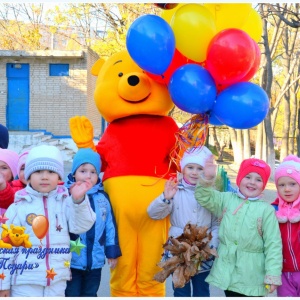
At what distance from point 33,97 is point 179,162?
1488 cm

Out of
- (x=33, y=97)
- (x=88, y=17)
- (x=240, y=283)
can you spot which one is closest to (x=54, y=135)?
(x=33, y=97)

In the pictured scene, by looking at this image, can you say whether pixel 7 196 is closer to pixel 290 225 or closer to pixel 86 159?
pixel 86 159

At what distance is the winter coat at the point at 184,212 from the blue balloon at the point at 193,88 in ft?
1.89

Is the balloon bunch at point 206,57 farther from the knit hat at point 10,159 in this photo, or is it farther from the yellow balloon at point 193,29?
the knit hat at point 10,159

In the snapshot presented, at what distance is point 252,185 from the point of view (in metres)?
3.24

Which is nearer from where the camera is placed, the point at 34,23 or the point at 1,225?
the point at 1,225

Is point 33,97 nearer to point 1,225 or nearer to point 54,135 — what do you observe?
point 54,135

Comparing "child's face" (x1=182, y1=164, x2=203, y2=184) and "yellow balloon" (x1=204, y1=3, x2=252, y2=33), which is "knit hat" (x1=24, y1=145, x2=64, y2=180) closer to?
"child's face" (x1=182, y1=164, x2=203, y2=184)

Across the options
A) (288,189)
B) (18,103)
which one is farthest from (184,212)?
(18,103)

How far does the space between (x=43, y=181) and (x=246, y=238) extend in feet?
4.44

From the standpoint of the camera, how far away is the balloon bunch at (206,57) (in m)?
3.24

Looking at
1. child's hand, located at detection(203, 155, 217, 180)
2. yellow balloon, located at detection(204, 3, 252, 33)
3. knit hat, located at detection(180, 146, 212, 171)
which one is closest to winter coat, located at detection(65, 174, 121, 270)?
knit hat, located at detection(180, 146, 212, 171)

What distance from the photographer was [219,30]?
136 inches

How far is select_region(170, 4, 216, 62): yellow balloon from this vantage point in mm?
3299
